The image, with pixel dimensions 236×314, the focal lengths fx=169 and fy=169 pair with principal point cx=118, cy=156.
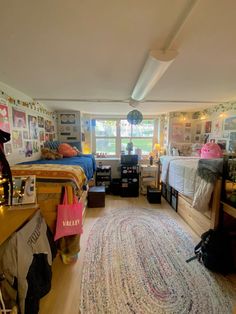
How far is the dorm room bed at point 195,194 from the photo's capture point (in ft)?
6.73

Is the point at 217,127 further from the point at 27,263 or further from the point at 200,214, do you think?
the point at 27,263

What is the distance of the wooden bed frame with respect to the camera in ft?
6.56

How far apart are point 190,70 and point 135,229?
2.28 m

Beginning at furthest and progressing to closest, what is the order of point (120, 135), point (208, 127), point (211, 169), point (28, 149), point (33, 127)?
point (120, 135)
point (208, 127)
point (33, 127)
point (28, 149)
point (211, 169)

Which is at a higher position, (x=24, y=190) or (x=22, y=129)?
(x=22, y=129)

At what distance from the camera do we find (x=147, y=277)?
5.72 ft

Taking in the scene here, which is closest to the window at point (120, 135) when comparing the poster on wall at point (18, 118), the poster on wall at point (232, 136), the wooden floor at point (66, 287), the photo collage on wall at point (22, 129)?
the photo collage on wall at point (22, 129)

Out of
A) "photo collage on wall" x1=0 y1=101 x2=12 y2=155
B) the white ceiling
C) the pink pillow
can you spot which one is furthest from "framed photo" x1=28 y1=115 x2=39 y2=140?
the pink pillow

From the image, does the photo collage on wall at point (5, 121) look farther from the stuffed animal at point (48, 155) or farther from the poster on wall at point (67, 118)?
the poster on wall at point (67, 118)

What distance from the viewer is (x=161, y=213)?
10.6ft

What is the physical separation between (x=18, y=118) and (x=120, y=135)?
2958 mm

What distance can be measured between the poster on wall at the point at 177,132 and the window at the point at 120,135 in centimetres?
77

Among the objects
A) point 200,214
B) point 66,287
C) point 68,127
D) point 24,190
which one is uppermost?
point 68,127

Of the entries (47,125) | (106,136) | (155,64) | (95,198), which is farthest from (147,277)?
(106,136)
